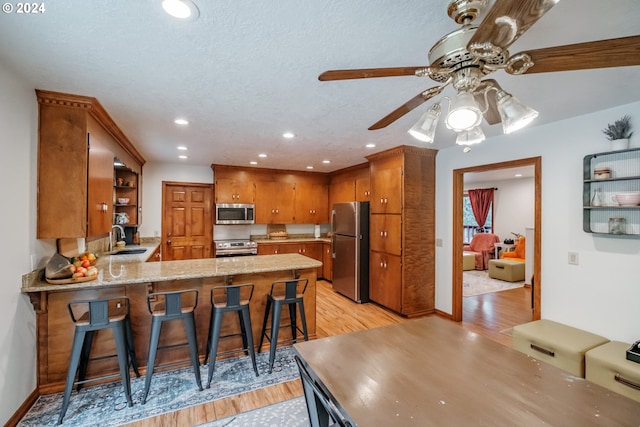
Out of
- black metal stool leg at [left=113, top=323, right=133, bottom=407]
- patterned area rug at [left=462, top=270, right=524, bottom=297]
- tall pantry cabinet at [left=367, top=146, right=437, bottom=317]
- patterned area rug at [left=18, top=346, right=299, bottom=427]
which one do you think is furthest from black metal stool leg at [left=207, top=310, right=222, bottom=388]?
patterned area rug at [left=462, top=270, right=524, bottom=297]

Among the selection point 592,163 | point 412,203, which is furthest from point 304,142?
point 592,163

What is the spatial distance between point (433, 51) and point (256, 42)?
3.12 ft

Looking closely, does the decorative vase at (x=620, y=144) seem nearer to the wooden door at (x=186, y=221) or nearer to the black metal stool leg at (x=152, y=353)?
the black metal stool leg at (x=152, y=353)

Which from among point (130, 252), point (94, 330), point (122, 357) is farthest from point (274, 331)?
point (130, 252)

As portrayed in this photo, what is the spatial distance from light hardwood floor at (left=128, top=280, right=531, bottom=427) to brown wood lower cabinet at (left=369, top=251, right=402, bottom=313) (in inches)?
5.9

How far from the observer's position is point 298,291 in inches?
128

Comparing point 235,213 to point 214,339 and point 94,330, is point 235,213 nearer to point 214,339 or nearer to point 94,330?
point 214,339

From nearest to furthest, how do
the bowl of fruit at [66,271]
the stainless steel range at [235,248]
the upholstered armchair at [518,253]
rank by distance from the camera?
the bowl of fruit at [66,271] < the stainless steel range at [235,248] < the upholstered armchair at [518,253]

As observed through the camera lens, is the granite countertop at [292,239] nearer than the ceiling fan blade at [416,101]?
No

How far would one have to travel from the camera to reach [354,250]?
4.68 metres

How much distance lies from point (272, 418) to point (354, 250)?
9.66 ft

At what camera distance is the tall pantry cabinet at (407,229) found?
3.96 meters

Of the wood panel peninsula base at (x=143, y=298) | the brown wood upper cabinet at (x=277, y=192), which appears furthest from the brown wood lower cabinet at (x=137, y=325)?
the brown wood upper cabinet at (x=277, y=192)

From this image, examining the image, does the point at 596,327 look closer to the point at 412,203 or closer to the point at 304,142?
the point at 412,203
